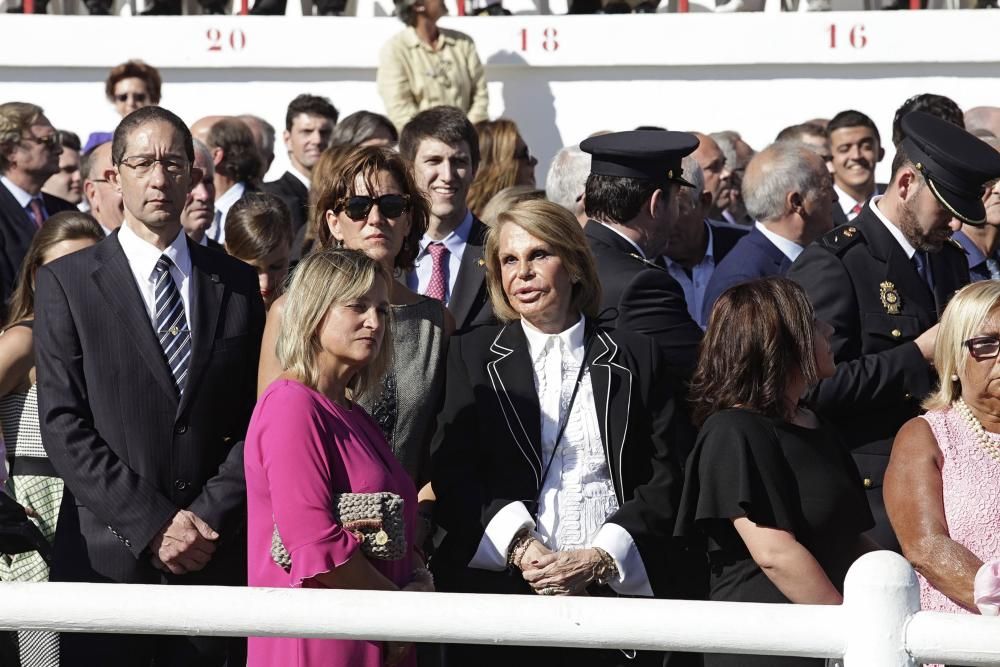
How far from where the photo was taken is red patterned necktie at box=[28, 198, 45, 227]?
7.75 meters

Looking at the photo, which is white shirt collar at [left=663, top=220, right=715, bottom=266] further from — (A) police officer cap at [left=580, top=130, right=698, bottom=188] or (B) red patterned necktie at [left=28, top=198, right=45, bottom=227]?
(B) red patterned necktie at [left=28, top=198, right=45, bottom=227]

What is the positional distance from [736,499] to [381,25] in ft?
28.7

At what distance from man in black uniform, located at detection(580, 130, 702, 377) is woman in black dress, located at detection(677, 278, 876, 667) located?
0.54 m

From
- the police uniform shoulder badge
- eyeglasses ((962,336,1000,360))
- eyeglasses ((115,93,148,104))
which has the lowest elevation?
eyeglasses ((962,336,1000,360))

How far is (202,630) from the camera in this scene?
3.04m

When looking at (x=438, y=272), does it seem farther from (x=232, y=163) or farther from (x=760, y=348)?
(x=232, y=163)

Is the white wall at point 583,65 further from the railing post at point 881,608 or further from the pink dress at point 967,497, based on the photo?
the railing post at point 881,608

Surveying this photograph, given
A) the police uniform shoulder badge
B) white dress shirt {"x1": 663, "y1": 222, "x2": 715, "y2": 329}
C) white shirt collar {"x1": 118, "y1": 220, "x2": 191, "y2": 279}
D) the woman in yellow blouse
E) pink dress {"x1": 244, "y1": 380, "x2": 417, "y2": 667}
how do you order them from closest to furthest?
pink dress {"x1": 244, "y1": 380, "x2": 417, "y2": 667}
white shirt collar {"x1": 118, "y1": 220, "x2": 191, "y2": 279}
the police uniform shoulder badge
white dress shirt {"x1": 663, "y1": 222, "x2": 715, "y2": 329}
the woman in yellow blouse

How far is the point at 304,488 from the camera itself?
3816 mm

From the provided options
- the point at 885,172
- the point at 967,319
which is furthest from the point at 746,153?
the point at 967,319

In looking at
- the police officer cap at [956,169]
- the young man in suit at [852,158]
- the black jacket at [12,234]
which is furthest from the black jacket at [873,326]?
the black jacket at [12,234]

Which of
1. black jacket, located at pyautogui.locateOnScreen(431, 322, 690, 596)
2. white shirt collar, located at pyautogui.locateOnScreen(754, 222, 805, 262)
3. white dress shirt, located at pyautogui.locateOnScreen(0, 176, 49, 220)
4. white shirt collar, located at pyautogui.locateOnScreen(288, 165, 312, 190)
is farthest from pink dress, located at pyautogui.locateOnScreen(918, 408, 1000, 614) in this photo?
white shirt collar, located at pyautogui.locateOnScreen(288, 165, 312, 190)

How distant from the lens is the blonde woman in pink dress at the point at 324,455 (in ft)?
12.5

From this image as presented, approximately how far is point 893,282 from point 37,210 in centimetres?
Result: 429
